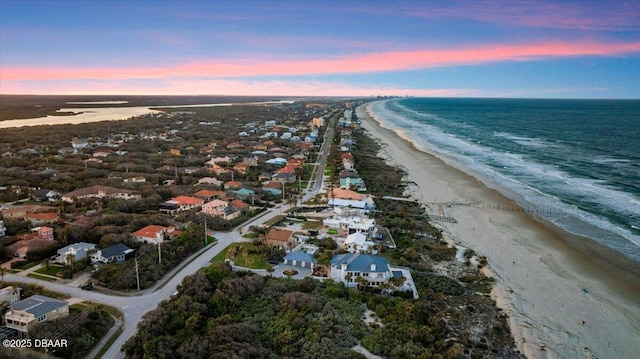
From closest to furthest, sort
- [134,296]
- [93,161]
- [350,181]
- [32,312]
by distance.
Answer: [32,312] → [134,296] → [350,181] → [93,161]

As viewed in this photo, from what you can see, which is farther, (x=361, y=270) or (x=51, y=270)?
(x=51, y=270)

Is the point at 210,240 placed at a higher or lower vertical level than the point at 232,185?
lower

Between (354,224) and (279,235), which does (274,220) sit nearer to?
(279,235)

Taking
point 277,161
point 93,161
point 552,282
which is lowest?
point 552,282

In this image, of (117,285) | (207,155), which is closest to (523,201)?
(117,285)

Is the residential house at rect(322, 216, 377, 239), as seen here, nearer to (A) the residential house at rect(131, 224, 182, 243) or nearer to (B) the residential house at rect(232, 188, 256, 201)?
(B) the residential house at rect(232, 188, 256, 201)

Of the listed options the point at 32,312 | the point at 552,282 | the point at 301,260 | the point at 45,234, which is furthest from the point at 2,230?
the point at 552,282

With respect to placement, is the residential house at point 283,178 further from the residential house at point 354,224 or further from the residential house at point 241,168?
the residential house at point 354,224

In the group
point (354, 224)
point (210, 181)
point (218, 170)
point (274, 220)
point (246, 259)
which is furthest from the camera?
point (218, 170)
